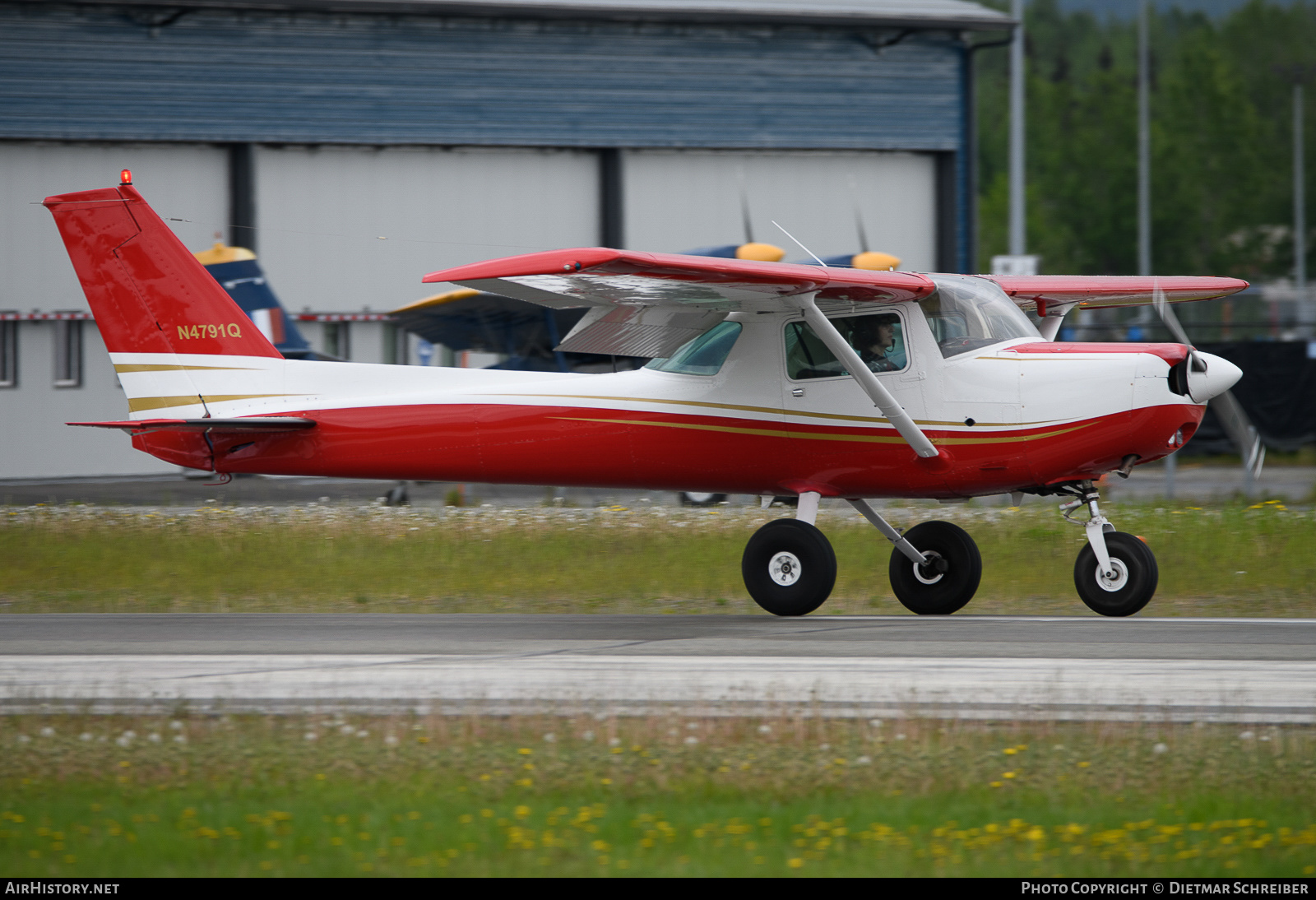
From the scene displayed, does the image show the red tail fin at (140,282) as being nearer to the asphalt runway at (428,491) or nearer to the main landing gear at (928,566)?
the main landing gear at (928,566)

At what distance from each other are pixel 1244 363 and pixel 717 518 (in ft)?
51.4

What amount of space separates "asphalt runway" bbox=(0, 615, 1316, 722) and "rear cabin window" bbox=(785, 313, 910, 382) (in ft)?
6.22

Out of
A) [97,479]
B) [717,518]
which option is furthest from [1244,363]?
[97,479]

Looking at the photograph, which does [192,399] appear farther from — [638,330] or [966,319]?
[966,319]

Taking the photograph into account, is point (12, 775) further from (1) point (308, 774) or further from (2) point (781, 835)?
(2) point (781, 835)

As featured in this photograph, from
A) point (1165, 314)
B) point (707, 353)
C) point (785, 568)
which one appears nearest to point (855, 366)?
point (707, 353)

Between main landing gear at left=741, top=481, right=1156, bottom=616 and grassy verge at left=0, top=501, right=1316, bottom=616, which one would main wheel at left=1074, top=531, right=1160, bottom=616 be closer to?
main landing gear at left=741, top=481, right=1156, bottom=616

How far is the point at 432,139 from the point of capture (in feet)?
84.9

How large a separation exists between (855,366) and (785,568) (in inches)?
64.2

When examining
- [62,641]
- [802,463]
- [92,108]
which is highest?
[92,108]

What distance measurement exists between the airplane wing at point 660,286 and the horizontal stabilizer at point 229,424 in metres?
2.41

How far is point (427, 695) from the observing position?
25.2ft

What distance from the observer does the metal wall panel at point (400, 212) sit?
25719mm

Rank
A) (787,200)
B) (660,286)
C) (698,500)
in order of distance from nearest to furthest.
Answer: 1. (660,286)
2. (698,500)
3. (787,200)
